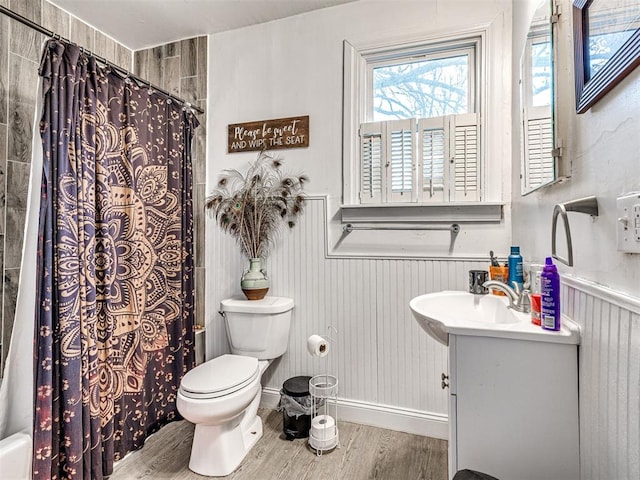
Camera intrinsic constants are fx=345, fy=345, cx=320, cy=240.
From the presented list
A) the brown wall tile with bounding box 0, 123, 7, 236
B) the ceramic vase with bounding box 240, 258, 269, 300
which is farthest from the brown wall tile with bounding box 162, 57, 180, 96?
the ceramic vase with bounding box 240, 258, 269, 300

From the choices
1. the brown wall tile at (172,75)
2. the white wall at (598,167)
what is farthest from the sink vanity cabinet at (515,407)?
the brown wall tile at (172,75)

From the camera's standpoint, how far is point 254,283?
2.08 metres

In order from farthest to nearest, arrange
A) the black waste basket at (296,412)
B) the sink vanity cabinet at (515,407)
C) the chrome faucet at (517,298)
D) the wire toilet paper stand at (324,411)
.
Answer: the black waste basket at (296,412), the wire toilet paper stand at (324,411), the chrome faucet at (517,298), the sink vanity cabinet at (515,407)

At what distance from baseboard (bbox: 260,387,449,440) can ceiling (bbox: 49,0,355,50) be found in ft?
7.99

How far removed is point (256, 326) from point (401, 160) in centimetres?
128

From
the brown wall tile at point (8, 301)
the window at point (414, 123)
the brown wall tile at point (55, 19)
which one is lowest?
the brown wall tile at point (8, 301)

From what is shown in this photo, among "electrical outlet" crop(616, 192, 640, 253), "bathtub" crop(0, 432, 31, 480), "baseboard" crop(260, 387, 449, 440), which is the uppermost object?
"electrical outlet" crop(616, 192, 640, 253)

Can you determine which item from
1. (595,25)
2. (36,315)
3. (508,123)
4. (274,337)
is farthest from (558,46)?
(36,315)

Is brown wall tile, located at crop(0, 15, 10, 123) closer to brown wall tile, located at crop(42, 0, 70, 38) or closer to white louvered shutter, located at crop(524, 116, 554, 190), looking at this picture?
brown wall tile, located at crop(42, 0, 70, 38)

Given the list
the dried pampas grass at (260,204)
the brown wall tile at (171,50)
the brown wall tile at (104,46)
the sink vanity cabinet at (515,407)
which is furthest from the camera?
the brown wall tile at (171,50)

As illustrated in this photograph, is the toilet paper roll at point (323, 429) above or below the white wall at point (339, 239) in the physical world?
below

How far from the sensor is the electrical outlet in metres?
0.64

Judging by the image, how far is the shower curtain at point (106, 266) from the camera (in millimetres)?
1390

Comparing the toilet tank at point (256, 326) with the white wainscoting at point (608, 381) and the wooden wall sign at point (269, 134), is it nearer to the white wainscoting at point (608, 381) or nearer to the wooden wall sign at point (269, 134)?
the wooden wall sign at point (269, 134)
